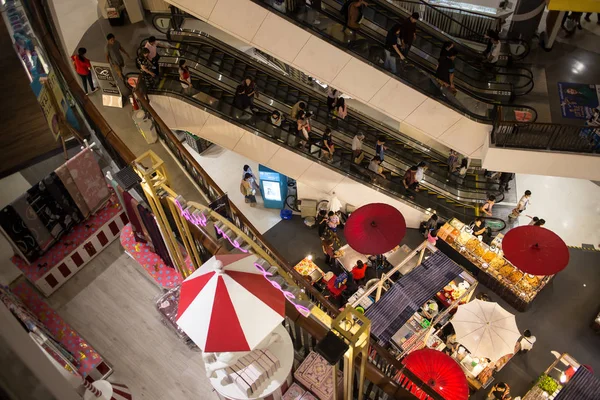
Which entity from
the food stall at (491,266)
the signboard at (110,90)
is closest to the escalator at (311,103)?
the food stall at (491,266)

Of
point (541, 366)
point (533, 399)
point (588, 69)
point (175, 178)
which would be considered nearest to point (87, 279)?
point (175, 178)

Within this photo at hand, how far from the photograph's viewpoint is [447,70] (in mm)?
10188

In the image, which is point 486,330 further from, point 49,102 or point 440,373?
point 49,102

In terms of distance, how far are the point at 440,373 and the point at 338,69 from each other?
18.7 feet

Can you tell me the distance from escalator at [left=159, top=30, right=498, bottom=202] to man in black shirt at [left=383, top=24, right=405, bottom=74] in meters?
2.36

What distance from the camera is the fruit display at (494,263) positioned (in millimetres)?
11016

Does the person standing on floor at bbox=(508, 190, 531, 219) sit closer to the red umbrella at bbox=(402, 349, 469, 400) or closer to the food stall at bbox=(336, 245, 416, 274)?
the food stall at bbox=(336, 245, 416, 274)

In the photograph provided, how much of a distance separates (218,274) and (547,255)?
7.99m

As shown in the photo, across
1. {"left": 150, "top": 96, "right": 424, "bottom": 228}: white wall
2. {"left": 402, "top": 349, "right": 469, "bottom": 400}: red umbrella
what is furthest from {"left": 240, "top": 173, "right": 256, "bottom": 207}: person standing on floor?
{"left": 402, "top": 349, "right": 469, "bottom": 400}: red umbrella

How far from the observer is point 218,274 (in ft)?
11.9

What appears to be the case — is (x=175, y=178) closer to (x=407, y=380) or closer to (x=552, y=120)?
(x=407, y=380)

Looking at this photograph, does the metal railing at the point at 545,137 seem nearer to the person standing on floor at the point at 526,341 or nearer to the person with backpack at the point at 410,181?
the person with backpack at the point at 410,181

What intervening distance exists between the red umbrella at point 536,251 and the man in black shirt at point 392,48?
3.98 meters

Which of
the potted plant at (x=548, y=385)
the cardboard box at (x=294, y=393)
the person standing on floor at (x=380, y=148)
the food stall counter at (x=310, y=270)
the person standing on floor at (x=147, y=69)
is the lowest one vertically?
the cardboard box at (x=294, y=393)
